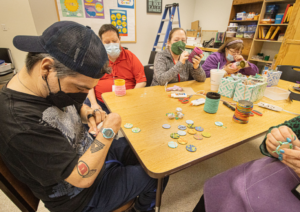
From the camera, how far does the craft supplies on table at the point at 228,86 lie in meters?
1.28

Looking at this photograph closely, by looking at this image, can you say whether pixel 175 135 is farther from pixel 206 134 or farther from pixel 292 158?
pixel 292 158

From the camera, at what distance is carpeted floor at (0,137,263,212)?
128 centimetres

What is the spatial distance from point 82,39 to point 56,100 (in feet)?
0.93

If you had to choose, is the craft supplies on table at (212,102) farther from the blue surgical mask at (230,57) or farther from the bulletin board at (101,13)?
the bulletin board at (101,13)

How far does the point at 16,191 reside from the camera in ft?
2.21

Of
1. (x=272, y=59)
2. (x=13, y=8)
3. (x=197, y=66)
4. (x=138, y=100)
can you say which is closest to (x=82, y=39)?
(x=138, y=100)

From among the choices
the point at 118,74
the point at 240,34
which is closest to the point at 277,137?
the point at 118,74

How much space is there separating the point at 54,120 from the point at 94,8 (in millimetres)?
3580

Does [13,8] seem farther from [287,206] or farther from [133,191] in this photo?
[287,206]

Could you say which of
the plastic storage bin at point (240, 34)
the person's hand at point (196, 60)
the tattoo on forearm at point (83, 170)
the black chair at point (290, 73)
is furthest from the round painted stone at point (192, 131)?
the plastic storage bin at point (240, 34)

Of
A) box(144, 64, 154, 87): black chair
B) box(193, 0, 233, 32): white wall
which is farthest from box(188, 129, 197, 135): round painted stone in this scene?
box(193, 0, 233, 32): white wall

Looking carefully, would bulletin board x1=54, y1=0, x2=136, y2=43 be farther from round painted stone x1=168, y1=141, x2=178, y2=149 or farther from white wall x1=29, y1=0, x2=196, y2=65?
round painted stone x1=168, y1=141, x2=178, y2=149

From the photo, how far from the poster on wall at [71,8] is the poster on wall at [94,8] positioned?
120mm

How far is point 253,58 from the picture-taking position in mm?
3613
